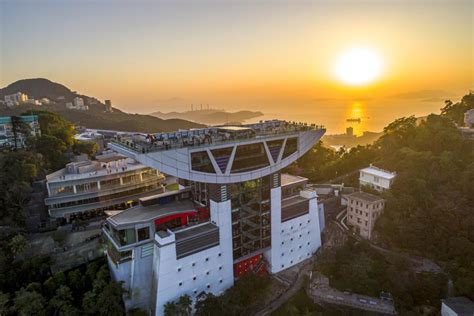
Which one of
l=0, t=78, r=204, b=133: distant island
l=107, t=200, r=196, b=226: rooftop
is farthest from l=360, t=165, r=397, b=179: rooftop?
l=0, t=78, r=204, b=133: distant island

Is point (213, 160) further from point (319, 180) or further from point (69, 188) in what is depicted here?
point (319, 180)

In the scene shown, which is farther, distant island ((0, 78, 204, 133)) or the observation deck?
distant island ((0, 78, 204, 133))

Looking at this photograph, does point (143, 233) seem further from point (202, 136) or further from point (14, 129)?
point (14, 129)

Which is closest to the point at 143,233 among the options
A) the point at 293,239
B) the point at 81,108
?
the point at 293,239

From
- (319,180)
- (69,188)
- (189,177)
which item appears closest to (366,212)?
(319,180)

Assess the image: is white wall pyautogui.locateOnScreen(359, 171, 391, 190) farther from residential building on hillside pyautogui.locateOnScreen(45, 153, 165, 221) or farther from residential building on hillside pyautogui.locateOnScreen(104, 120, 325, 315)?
residential building on hillside pyautogui.locateOnScreen(45, 153, 165, 221)

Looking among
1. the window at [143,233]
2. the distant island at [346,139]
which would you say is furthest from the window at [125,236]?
the distant island at [346,139]
